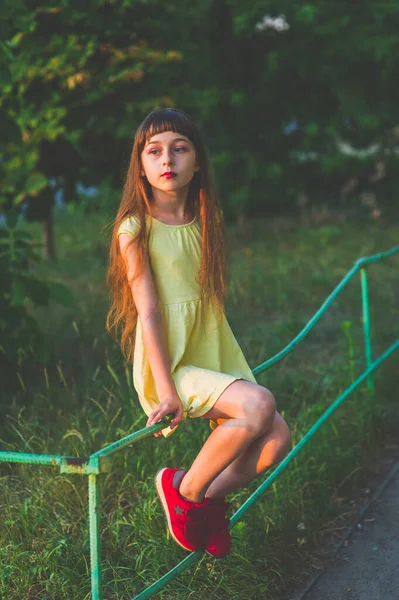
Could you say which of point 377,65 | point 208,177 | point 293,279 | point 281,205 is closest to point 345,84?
point 377,65

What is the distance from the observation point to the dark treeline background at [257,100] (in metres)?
8.52

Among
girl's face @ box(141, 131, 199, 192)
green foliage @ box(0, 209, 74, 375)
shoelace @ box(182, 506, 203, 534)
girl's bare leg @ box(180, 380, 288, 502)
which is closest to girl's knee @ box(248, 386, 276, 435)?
girl's bare leg @ box(180, 380, 288, 502)

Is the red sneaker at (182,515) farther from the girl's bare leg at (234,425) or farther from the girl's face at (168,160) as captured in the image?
the girl's face at (168,160)

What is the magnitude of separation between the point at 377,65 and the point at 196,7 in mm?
2378

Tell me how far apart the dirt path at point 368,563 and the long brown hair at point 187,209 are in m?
1.16

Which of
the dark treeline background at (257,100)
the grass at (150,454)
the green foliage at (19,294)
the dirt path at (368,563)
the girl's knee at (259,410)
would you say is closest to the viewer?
the girl's knee at (259,410)

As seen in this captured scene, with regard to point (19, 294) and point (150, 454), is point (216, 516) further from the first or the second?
point (19, 294)

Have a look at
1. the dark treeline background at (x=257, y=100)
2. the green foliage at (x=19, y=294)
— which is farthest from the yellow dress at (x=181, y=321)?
the dark treeline background at (x=257, y=100)

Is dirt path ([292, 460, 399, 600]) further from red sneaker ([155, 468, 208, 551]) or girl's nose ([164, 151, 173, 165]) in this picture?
girl's nose ([164, 151, 173, 165])

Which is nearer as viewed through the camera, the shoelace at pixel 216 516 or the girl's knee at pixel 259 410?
the girl's knee at pixel 259 410

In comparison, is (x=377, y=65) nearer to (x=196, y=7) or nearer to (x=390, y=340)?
(x=196, y=7)

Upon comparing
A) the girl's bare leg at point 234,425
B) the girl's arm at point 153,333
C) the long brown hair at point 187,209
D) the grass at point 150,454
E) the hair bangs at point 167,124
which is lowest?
the grass at point 150,454

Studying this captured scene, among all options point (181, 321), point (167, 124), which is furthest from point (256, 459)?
point (167, 124)

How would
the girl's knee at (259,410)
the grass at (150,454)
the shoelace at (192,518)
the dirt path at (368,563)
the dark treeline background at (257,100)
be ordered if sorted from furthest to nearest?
the dark treeline background at (257,100) < the dirt path at (368,563) < the grass at (150,454) < the shoelace at (192,518) < the girl's knee at (259,410)
